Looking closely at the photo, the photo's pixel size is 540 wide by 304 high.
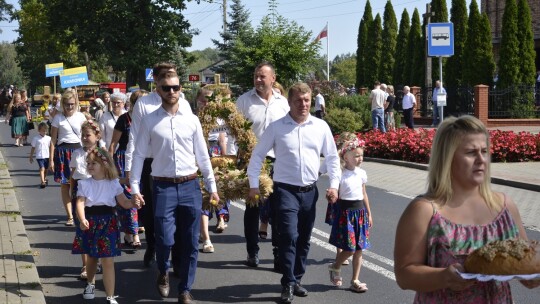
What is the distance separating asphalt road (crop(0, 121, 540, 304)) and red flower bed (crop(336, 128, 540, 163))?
7483 mm

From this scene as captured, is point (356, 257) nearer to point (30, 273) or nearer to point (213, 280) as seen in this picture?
point (213, 280)

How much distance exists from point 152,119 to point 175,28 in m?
43.7

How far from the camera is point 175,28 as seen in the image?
163 feet

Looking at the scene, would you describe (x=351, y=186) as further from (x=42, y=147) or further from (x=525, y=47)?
(x=525, y=47)

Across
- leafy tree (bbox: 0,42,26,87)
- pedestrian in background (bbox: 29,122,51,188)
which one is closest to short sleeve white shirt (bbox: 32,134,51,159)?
pedestrian in background (bbox: 29,122,51,188)

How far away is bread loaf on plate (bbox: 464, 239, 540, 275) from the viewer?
289 centimetres

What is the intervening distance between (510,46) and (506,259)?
30037 mm

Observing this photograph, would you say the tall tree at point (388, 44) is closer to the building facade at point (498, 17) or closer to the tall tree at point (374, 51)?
the tall tree at point (374, 51)

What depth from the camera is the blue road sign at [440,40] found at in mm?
16547

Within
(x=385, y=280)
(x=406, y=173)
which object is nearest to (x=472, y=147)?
(x=385, y=280)

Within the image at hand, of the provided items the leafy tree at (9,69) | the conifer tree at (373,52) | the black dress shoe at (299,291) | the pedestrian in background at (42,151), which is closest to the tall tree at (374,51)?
the conifer tree at (373,52)

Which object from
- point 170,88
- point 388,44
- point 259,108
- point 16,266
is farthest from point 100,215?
point 388,44

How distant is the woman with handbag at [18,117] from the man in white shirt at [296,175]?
2092cm

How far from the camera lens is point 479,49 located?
1294 inches
